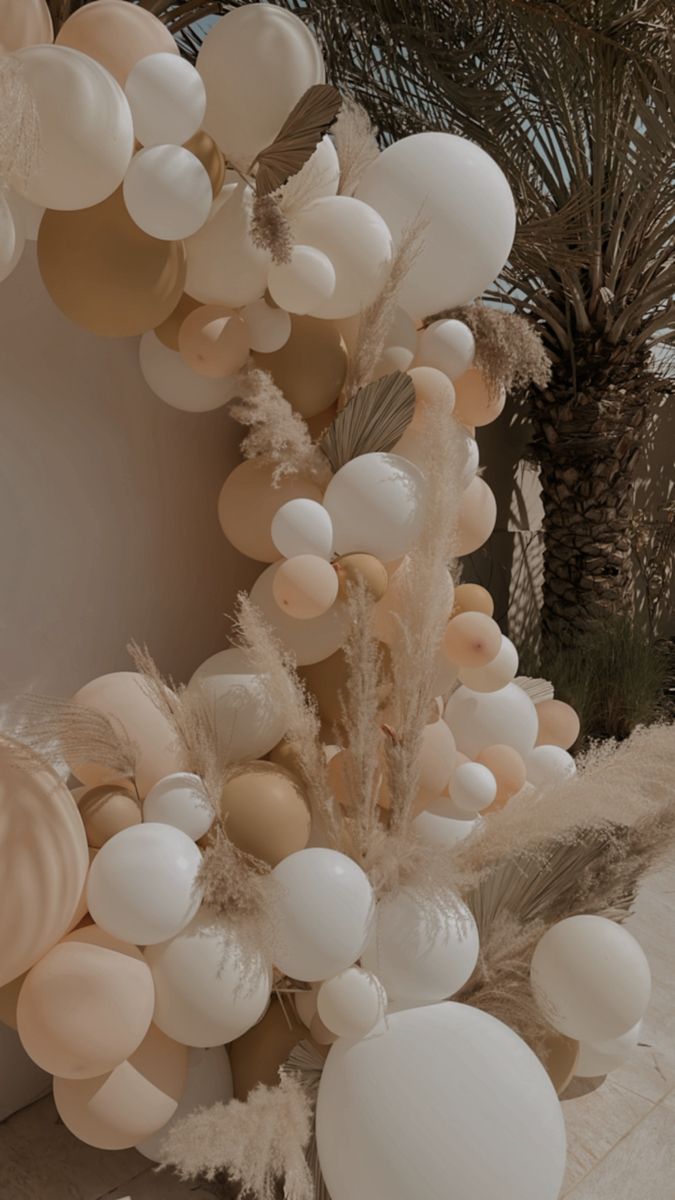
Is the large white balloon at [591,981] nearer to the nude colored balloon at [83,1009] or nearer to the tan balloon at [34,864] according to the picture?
the nude colored balloon at [83,1009]

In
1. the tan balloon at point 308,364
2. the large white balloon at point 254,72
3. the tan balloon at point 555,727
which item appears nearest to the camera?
the large white balloon at point 254,72

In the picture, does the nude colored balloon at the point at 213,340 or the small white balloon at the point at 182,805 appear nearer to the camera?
the small white balloon at the point at 182,805

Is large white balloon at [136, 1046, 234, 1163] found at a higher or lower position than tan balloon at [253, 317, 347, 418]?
lower

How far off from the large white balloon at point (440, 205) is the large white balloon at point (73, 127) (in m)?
0.58

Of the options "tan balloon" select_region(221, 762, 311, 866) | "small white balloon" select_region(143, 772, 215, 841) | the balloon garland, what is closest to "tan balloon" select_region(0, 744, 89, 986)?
the balloon garland

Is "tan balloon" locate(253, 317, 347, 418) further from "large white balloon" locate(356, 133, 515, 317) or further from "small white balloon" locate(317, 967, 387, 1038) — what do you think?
"small white balloon" locate(317, 967, 387, 1038)

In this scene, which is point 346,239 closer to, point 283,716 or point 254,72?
point 254,72

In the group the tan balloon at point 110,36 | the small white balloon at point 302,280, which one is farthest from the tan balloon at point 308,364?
the tan balloon at point 110,36

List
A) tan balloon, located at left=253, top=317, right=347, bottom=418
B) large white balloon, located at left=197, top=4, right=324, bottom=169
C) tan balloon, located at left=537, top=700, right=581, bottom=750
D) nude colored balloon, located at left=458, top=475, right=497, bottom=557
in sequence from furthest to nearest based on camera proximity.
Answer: tan balloon, located at left=537, top=700, right=581, bottom=750 → nude colored balloon, located at left=458, top=475, right=497, bottom=557 → tan balloon, located at left=253, top=317, right=347, bottom=418 → large white balloon, located at left=197, top=4, right=324, bottom=169

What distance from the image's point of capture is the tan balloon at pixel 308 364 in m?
1.66

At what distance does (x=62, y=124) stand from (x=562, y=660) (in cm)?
321

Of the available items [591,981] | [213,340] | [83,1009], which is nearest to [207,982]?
[83,1009]

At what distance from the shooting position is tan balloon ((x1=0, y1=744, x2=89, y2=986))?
1.26 m

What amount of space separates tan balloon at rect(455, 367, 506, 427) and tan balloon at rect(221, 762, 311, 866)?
88 cm
